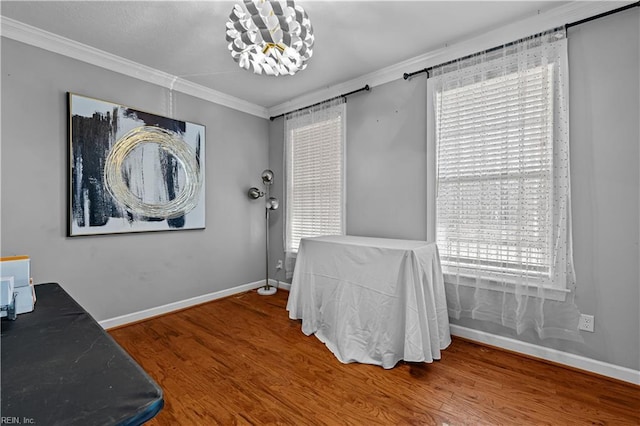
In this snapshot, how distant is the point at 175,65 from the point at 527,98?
3185 mm

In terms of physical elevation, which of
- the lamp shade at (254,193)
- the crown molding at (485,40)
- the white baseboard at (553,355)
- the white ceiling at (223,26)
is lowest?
the white baseboard at (553,355)

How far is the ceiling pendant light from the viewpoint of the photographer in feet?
5.18

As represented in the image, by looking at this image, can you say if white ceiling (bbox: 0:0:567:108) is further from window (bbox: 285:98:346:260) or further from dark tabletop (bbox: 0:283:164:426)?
Result: dark tabletop (bbox: 0:283:164:426)

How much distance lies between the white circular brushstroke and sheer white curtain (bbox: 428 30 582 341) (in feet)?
8.76

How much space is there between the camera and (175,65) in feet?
9.68

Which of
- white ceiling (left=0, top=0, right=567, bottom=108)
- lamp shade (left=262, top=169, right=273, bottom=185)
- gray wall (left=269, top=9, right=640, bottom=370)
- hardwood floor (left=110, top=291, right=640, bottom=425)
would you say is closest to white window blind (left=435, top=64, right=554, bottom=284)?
gray wall (left=269, top=9, right=640, bottom=370)

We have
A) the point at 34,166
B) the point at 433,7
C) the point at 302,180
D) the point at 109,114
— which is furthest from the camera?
the point at 302,180

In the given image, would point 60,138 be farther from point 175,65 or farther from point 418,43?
point 418,43

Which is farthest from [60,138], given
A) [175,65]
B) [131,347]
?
[131,347]

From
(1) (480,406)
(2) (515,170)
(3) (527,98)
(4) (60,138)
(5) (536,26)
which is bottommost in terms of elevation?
(1) (480,406)

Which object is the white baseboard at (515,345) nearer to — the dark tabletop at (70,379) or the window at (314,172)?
the window at (314,172)

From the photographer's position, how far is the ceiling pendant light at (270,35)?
1.58 m

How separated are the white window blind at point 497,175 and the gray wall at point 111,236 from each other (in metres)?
2.57


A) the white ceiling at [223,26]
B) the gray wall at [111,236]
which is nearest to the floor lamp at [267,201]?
the gray wall at [111,236]
